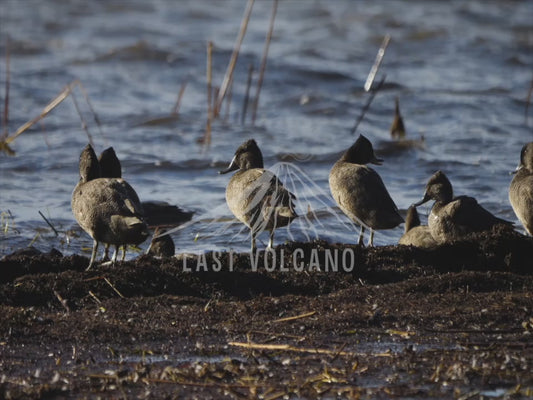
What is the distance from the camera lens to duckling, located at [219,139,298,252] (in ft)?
27.8

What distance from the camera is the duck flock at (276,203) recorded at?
8203mm

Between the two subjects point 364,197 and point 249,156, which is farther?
point 249,156

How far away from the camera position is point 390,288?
7.30m

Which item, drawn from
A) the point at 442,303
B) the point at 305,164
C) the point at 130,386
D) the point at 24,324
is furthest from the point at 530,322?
the point at 305,164

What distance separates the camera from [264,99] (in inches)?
717

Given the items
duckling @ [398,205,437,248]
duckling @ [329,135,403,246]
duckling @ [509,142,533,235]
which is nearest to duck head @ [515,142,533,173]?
duckling @ [509,142,533,235]

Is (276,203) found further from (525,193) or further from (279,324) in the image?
(525,193)

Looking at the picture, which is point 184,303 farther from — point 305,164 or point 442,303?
point 305,164

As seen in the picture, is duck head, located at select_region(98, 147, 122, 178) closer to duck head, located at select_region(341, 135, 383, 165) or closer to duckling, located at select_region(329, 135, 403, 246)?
duckling, located at select_region(329, 135, 403, 246)

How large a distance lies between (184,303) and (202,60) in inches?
578

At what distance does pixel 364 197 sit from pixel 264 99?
956cm

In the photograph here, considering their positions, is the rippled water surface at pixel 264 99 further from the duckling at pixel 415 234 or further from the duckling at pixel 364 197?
the duckling at pixel 364 197

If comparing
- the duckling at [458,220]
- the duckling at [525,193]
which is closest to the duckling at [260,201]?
the duckling at [458,220]

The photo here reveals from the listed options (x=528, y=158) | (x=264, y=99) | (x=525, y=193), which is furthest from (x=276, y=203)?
(x=264, y=99)
